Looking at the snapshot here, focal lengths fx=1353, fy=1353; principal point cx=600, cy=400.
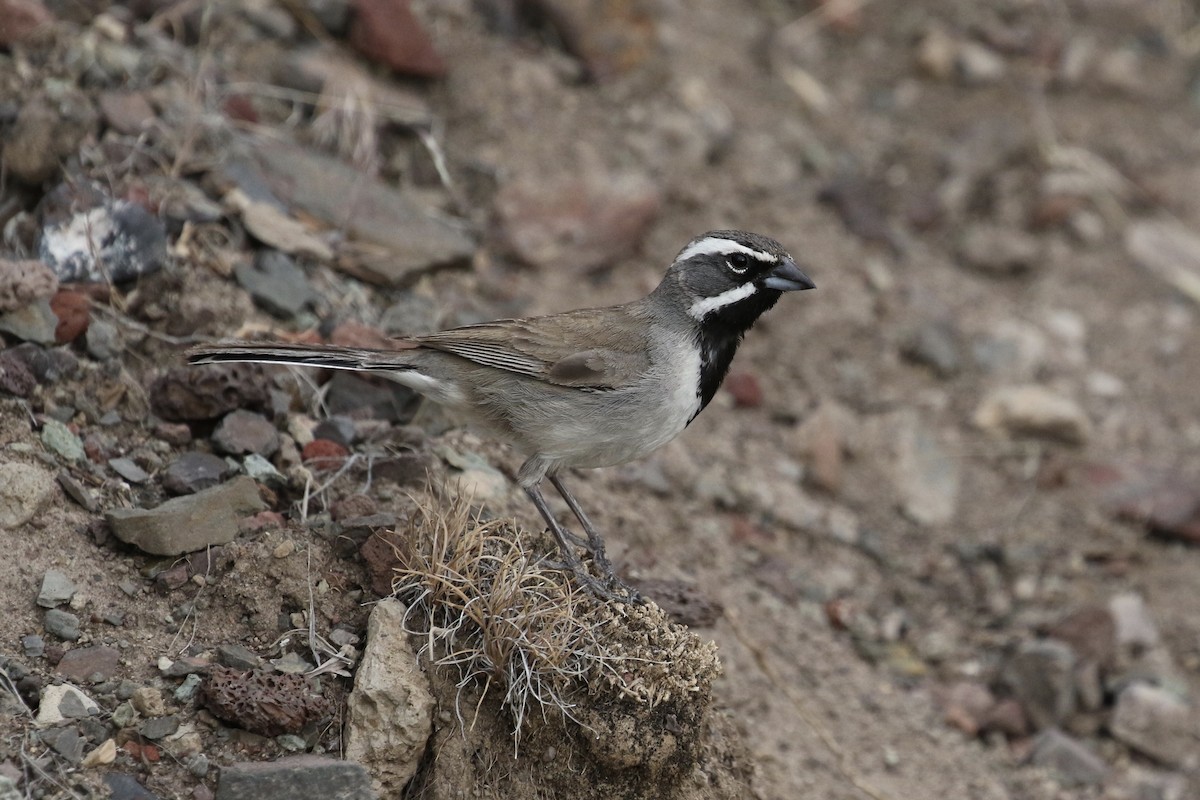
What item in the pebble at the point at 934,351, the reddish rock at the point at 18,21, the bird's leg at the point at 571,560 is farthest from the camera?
the pebble at the point at 934,351

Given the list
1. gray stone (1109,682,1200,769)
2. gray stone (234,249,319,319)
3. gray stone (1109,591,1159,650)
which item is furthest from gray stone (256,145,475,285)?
gray stone (1109,682,1200,769)

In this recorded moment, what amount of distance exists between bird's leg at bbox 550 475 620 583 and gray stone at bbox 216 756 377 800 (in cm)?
158

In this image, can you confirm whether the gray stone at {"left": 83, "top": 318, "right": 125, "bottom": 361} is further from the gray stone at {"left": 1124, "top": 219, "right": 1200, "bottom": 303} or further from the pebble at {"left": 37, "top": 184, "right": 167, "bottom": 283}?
the gray stone at {"left": 1124, "top": 219, "right": 1200, "bottom": 303}

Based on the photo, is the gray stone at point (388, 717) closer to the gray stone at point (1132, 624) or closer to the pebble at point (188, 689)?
the pebble at point (188, 689)

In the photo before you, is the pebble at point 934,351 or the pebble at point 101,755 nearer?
the pebble at point 101,755

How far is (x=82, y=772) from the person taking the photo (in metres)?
4.62

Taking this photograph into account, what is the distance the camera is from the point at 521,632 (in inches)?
203

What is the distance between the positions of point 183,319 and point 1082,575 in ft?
18.5

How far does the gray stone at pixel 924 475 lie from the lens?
885 centimetres

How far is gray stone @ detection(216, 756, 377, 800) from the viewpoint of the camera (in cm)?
467

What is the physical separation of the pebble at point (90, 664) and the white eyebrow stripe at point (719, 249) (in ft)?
10.3

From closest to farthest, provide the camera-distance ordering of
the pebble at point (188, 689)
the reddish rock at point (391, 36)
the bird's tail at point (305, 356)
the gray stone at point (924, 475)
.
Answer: the pebble at point (188, 689), the bird's tail at point (305, 356), the gray stone at point (924, 475), the reddish rock at point (391, 36)

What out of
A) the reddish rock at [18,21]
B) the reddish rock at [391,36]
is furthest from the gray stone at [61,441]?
the reddish rock at [391,36]

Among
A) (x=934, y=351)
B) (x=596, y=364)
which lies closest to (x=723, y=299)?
(x=596, y=364)
